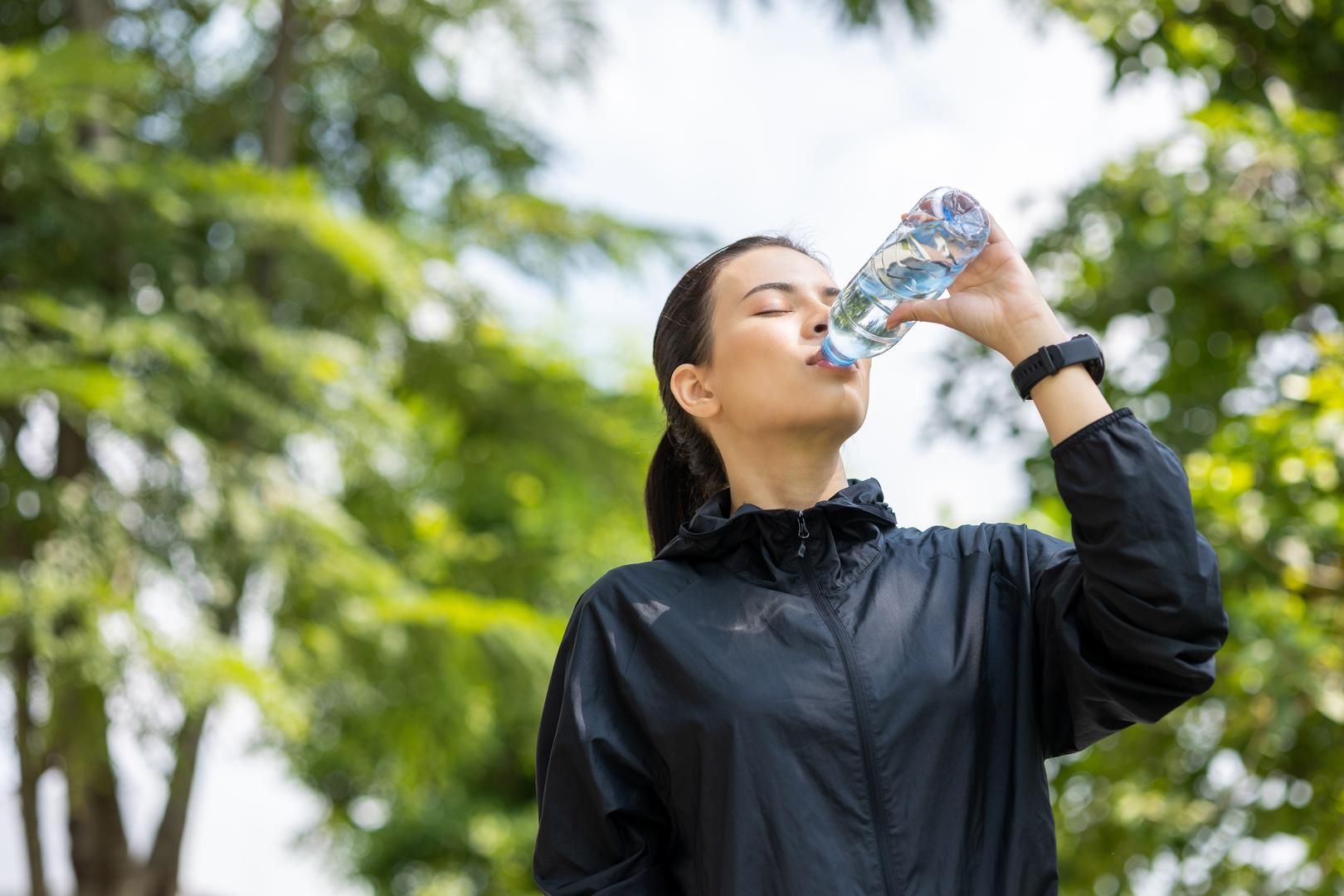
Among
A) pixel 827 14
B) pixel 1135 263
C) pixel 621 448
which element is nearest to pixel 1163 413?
pixel 1135 263

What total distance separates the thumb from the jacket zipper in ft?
1.01

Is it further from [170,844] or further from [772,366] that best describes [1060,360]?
[170,844]

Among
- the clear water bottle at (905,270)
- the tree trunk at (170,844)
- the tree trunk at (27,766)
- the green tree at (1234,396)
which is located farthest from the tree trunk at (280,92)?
the clear water bottle at (905,270)

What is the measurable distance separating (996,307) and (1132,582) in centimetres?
34

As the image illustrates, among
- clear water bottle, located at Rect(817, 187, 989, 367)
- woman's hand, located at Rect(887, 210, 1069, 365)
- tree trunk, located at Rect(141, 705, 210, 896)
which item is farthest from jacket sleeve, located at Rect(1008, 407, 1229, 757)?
tree trunk, located at Rect(141, 705, 210, 896)

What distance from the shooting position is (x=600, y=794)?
1476mm

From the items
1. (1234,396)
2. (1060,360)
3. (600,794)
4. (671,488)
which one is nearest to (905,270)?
(1060,360)

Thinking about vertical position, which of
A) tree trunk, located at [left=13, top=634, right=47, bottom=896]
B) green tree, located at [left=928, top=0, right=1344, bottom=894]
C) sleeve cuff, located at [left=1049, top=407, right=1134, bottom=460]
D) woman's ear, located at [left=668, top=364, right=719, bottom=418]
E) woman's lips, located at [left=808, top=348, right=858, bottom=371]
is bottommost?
tree trunk, located at [left=13, top=634, right=47, bottom=896]

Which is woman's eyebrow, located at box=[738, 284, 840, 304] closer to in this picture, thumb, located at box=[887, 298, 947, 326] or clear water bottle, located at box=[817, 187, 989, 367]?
clear water bottle, located at box=[817, 187, 989, 367]

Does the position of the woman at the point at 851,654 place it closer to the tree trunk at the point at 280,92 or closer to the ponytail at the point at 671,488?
the ponytail at the point at 671,488

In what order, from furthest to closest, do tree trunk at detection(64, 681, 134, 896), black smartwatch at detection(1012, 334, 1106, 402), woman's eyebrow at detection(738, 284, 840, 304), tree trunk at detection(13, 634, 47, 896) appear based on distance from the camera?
1. tree trunk at detection(64, 681, 134, 896)
2. tree trunk at detection(13, 634, 47, 896)
3. woman's eyebrow at detection(738, 284, 840, 304)
4. black smartwatch at detection(1012, 334, 1106, 402)

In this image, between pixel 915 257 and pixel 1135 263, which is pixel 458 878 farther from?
pixel 915 257

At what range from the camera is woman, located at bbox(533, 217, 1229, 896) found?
53.6 inches

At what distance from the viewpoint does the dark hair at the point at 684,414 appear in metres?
1.81
